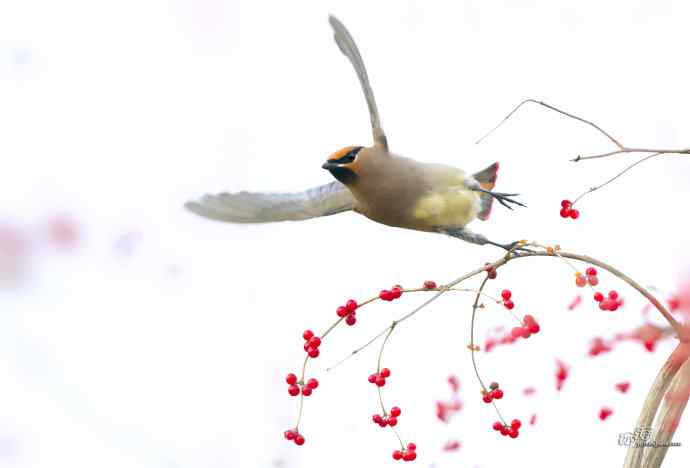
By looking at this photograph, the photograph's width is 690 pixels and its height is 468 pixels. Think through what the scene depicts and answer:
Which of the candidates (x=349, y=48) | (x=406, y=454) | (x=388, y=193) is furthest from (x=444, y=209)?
(x=406, y=454)

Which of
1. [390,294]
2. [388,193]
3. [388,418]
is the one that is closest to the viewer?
[390,294]

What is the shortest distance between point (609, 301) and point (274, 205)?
0.66 meters

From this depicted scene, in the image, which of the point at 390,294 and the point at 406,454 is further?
the point at 406,454

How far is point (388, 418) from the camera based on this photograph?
145cm

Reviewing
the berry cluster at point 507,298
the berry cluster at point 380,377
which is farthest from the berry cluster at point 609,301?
the berry cluster at point 380,377

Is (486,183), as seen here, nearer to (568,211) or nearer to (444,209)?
(444,209)

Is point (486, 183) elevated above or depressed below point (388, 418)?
above

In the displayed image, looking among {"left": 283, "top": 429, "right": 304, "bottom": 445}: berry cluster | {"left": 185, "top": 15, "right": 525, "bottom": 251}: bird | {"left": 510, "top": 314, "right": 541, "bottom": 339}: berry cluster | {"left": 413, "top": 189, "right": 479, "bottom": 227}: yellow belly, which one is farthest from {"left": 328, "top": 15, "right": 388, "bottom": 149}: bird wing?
{"left": 283, "top": 429, "right": 304, "bottom": 445}: berry cluster

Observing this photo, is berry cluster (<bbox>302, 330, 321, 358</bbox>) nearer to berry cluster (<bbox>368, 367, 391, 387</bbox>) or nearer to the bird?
berry cluster (<bbox>368, 367, 391, 387</bbox>)

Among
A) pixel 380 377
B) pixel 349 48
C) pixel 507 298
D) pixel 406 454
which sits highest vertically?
pixel 349 48

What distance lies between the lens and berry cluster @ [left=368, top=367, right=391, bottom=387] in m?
1.41

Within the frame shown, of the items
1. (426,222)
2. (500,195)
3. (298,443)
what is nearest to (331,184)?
(426,222)

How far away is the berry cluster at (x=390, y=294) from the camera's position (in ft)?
4.36

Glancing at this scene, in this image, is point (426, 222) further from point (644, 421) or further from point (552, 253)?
point (644, 421)
